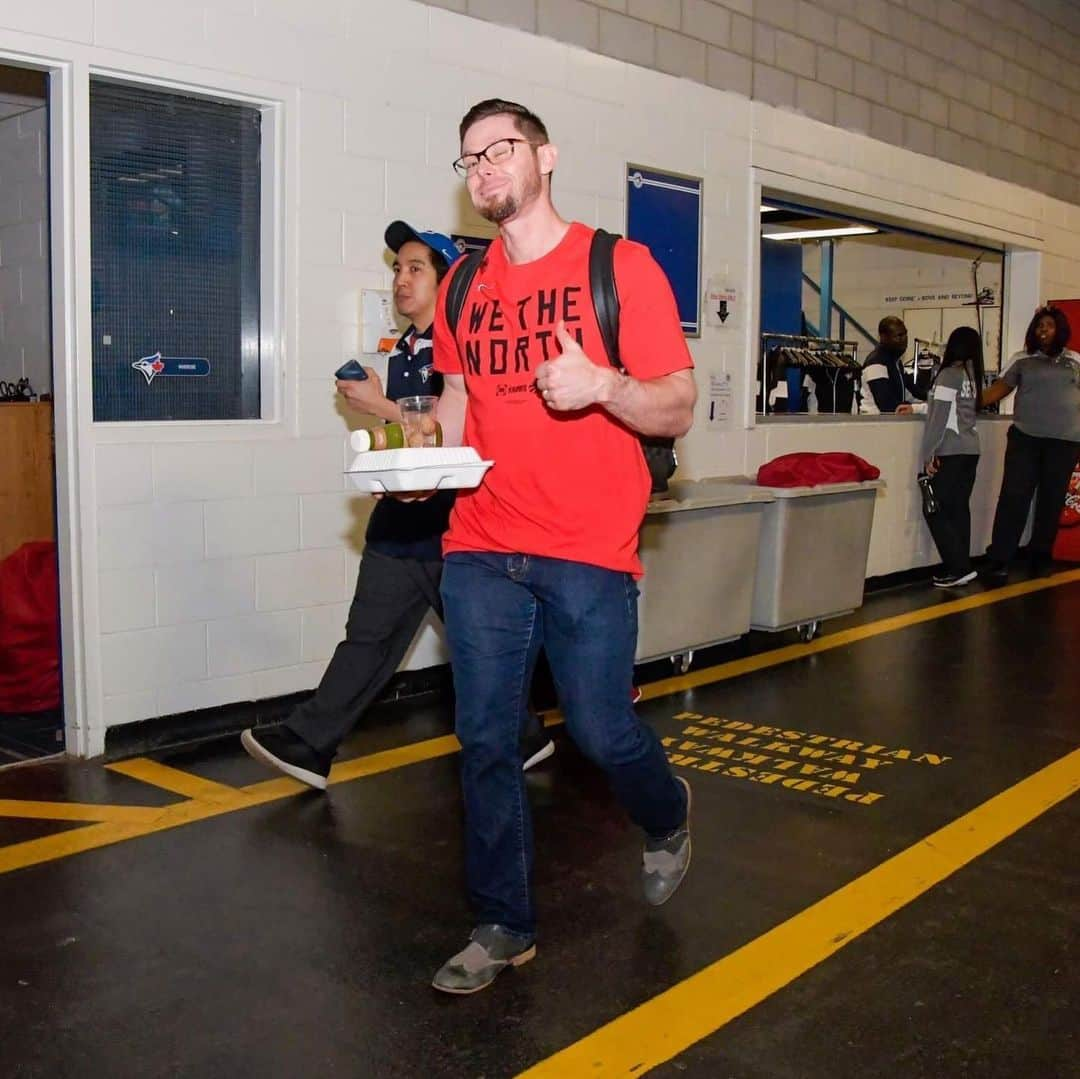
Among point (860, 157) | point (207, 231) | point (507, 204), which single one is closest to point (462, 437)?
point (507, 204)

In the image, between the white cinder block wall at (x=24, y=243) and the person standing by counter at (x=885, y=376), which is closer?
the white cinder block wall at (x=24, y=243)

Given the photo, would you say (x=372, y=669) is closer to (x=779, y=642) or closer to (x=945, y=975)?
(x=945, y=975)

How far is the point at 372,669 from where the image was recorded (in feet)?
14.8

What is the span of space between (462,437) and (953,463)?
6759mm

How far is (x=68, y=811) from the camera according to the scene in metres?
→ 4.34

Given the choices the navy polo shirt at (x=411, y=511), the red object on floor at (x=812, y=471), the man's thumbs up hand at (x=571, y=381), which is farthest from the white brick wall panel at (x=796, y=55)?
the man's thumbs up hand at (x=571, y=381)

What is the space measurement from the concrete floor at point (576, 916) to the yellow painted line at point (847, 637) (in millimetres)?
716

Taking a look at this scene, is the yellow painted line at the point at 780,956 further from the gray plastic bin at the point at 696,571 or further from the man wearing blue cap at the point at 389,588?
the gray plastic bin at the point at 696,571

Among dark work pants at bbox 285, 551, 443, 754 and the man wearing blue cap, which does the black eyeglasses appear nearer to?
the man wearing blue cap

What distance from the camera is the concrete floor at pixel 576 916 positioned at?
2.83 m

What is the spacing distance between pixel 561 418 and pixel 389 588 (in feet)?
5.25

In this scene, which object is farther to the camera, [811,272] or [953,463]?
[811,272]

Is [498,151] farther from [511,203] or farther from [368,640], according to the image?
[368,640]

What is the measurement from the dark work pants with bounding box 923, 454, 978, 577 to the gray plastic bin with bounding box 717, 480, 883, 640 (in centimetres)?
200
